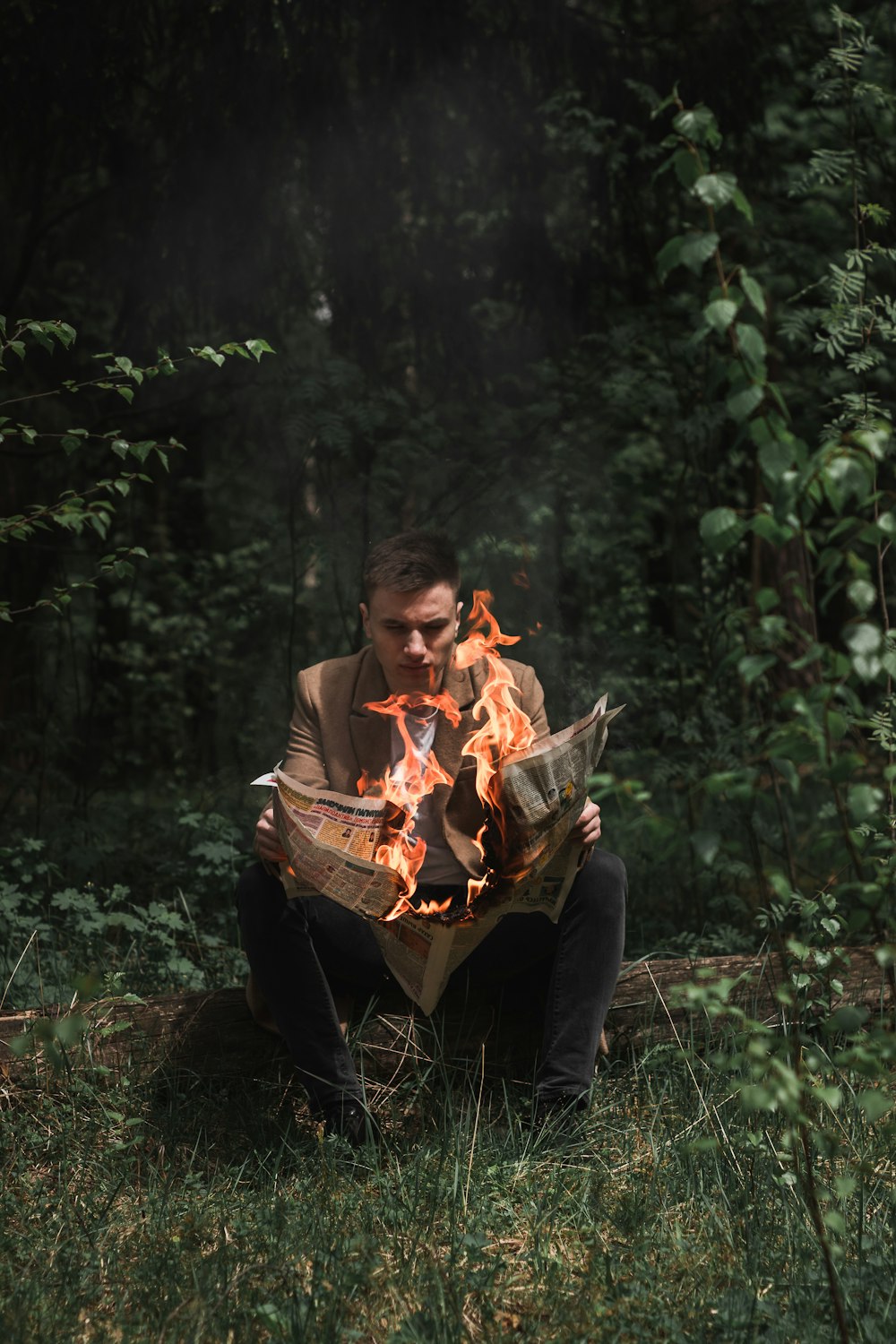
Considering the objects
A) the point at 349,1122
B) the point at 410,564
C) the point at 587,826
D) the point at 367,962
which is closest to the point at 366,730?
the point at 410,564

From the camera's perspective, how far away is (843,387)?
6.42 metres

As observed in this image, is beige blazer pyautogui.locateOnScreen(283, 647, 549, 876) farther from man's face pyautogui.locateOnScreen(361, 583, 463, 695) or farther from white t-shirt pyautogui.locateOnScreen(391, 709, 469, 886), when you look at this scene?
man's face pyautogui.locateOnScreen(361, 583, 463, 695)

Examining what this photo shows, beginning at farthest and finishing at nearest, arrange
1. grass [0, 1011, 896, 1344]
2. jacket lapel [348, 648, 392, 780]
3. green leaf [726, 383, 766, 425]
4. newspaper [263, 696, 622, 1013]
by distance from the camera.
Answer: jacket lapel [348, 648, 392, 780] < newspaper [263, 696, 622, 1013] < grass [0, 1011, 896, 1344] < green leaf [726, 383, 766, 425]

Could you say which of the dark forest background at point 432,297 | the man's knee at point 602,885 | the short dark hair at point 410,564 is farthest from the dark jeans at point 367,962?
the dark forest background at point 432,297

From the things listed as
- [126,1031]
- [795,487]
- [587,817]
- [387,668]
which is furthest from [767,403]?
[126,1031]

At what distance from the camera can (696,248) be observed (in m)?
1.97

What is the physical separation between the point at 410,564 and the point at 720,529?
1605mm

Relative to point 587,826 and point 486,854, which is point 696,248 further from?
point 486,854

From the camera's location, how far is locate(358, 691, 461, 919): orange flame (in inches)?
125

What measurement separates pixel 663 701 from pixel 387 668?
350cm

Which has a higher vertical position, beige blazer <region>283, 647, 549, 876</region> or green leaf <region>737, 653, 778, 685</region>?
green leaf <region>737, 653, 778, 685</region>

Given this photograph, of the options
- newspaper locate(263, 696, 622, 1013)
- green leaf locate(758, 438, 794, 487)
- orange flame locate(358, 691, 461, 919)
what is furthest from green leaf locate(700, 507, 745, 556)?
orange flame locate(358, 691, 461, 919)

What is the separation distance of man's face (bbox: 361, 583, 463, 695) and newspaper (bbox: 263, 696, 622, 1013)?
1.44ft

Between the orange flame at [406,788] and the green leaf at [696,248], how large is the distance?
166 cm
